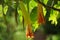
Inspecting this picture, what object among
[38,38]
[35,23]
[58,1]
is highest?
[58,1]

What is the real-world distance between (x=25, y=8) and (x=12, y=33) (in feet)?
13.5

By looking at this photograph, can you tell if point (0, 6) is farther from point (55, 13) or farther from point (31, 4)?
point (55, 13)

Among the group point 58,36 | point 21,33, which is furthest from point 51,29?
point 21,33

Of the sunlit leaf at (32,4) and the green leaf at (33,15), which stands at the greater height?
the sunlit leaf at (32,4)

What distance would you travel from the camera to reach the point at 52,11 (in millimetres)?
1265

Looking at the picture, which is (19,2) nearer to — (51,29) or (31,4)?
(31,4)

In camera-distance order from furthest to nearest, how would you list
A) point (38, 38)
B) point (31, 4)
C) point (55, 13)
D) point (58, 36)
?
point (38, 38)
point (58, 36)
point (55, 13)
point (31, 4)

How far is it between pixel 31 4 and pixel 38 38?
182 inches

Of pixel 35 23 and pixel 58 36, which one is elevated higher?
pixel 35 23

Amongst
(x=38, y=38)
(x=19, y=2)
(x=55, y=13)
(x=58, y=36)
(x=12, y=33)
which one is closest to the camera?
(x=19, y=2)

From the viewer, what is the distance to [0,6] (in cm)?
124

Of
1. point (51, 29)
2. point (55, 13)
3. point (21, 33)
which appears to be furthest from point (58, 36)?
point (55, 13)

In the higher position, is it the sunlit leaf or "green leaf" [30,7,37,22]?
the sunlit leaf

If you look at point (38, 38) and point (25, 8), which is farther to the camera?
point (38, 38)
